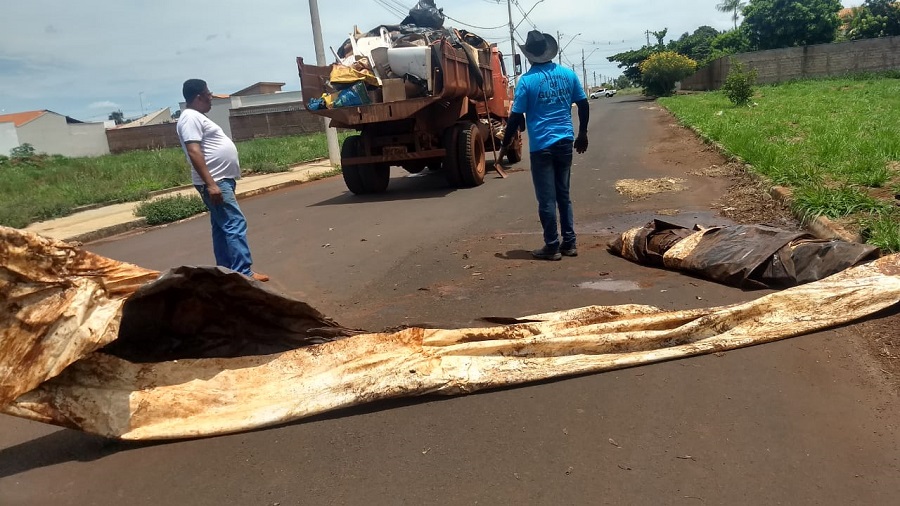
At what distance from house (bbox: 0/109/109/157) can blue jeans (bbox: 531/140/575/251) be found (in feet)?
182

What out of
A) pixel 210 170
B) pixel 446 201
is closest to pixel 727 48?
pixel 446 201

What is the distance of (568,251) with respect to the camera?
248 inches

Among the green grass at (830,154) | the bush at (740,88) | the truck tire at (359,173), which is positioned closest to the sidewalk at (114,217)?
the truck tire at (359,173)

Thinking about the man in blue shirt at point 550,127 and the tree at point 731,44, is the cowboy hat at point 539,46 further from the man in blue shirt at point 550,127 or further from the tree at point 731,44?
the tree at point 731,44

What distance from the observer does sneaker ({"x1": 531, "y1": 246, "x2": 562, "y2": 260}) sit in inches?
243

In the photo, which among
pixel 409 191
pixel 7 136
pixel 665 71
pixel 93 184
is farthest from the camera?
pixel 7 136

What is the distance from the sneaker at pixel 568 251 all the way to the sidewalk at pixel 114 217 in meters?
5.73

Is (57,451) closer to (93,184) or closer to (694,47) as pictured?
(93,184)

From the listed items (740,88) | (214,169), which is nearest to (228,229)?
(214,169)

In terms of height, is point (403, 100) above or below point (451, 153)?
above

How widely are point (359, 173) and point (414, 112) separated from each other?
183 cm

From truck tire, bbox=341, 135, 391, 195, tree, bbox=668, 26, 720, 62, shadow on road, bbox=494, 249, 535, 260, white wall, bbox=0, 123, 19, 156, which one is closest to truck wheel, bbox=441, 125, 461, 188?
truck tire, bbox=341, 135, 391, 195

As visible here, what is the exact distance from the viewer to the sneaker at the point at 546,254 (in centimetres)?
616

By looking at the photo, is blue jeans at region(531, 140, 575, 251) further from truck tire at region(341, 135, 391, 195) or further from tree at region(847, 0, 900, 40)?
tree at region(847, 0, 900, 40)
